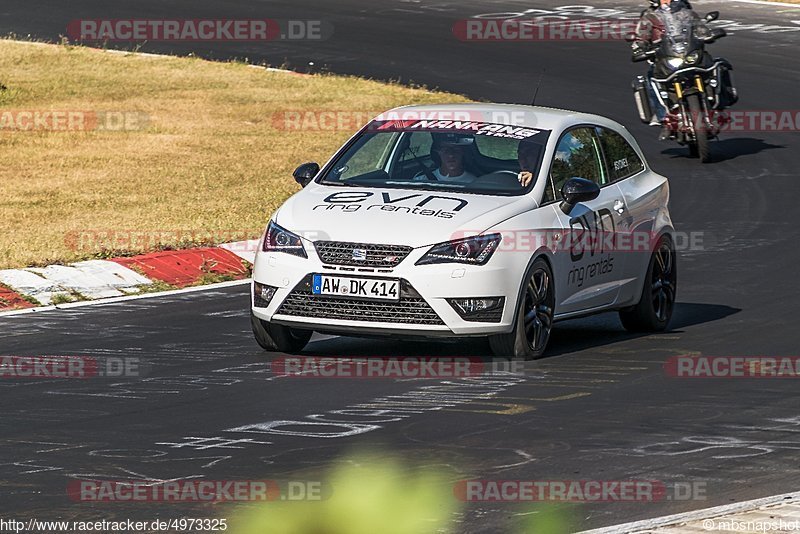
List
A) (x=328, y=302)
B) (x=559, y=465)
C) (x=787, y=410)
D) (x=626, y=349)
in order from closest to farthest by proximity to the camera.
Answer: (x=559, y=465)
(x=787, y=410)
(x=328, y=302)
(x=626, y=349)

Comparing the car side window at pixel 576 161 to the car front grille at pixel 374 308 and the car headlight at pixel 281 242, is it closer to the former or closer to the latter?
the car front grille at pixel 374 308

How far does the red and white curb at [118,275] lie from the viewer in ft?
46.8

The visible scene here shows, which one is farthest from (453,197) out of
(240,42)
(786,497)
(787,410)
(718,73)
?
(240,42)

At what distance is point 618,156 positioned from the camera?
13148 mm

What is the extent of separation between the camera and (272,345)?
38.6 feet

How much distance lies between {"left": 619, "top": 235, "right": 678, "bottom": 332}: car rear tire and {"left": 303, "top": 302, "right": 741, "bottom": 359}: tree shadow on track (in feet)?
0.30

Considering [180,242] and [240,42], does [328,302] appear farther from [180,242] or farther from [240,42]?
[240,42]

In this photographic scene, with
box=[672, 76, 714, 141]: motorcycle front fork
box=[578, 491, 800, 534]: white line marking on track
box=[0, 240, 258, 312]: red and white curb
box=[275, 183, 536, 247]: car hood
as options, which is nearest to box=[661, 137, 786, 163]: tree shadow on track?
box=[672, 76, 714, 141]: motorcycle front fork

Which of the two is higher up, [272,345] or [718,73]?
[718,73]

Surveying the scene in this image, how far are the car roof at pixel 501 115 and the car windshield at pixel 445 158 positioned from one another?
0.11 meters

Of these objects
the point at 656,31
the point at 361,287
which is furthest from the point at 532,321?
the point at 656,31

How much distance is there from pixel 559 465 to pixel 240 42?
84.8 feet

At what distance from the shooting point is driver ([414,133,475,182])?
39.3 ft

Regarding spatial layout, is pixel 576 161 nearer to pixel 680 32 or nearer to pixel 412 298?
pixel 412 298
